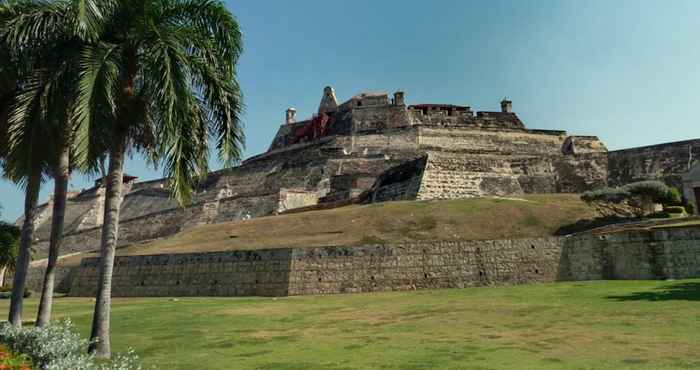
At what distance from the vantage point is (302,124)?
56031 millimetres

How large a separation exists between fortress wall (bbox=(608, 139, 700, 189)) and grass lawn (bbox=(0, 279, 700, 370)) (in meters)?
22.1

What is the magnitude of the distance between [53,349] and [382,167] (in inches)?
1417

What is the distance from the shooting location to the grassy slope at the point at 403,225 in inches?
877

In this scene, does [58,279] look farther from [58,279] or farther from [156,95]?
[156,95]

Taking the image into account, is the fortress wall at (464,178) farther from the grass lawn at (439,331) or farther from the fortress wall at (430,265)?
the grass lawn at (439,331)

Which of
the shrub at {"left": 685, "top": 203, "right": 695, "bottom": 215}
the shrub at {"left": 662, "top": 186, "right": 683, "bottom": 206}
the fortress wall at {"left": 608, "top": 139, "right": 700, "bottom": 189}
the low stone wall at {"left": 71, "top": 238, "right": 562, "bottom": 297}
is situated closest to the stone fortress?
the fortress wall at {"left": 608, "top": 139, "right": 700, "bottom": 189}

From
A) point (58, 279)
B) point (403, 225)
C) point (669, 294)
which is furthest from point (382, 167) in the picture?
point (669, 294)

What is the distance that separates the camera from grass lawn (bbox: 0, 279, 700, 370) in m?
7.52

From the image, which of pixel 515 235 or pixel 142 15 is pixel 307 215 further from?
pixel 142 15

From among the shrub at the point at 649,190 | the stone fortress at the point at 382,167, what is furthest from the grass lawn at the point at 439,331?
the stone fortress at the point at 382,167

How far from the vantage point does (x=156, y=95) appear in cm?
892

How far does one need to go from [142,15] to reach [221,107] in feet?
7.00

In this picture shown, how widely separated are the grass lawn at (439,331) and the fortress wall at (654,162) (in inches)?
869

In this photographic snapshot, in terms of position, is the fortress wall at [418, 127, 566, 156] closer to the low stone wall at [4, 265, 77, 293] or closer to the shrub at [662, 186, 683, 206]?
the shrub at [662, 186, 683, 206]
